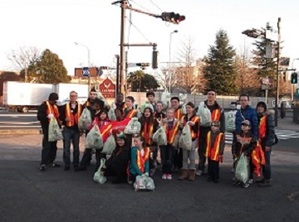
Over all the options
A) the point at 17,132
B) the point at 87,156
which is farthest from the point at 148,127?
the point at 17,132

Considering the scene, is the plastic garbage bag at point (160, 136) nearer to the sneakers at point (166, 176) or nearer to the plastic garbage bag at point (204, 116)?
the sneakers at point (166, 176)

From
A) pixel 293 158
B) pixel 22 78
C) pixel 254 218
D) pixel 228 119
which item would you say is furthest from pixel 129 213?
pixel 22 78

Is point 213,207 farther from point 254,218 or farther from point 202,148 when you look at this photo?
point 202,148

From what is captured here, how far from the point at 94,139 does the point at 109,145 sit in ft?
1.16

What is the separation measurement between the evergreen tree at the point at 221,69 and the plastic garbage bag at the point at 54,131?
5569cm

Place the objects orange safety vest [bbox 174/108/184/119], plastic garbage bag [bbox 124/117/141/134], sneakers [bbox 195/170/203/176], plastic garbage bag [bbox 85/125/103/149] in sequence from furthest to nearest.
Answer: sneakers [bbox 195/170/203/176]
orange safety vest [bbox 174/108/184/119]
plastic garbage bag [bbox 85/125/103/149]
plastic garbage bag [bbox 124/117/141/134]

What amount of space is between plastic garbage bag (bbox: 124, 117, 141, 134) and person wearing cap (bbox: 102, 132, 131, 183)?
201mm

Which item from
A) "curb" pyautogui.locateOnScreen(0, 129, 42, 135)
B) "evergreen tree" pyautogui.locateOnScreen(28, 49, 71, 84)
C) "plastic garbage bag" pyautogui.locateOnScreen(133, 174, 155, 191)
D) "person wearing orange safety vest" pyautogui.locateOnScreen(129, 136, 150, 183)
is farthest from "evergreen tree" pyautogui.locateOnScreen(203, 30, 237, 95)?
"plastic garbage bag" pyautogui.locateOnScreen(133, 174, 155, 191)

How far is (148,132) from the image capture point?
927 cm

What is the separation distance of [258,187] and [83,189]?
3.51 m

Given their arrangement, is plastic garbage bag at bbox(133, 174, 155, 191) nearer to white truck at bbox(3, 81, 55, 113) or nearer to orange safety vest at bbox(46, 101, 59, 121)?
orange safety vest at bbox(46, 101, 59, 121)

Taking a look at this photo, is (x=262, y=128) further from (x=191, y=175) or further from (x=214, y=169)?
(x=191, y=175)

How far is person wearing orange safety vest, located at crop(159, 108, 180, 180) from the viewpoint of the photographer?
9179 millimetres

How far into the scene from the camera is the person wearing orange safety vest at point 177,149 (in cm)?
961
